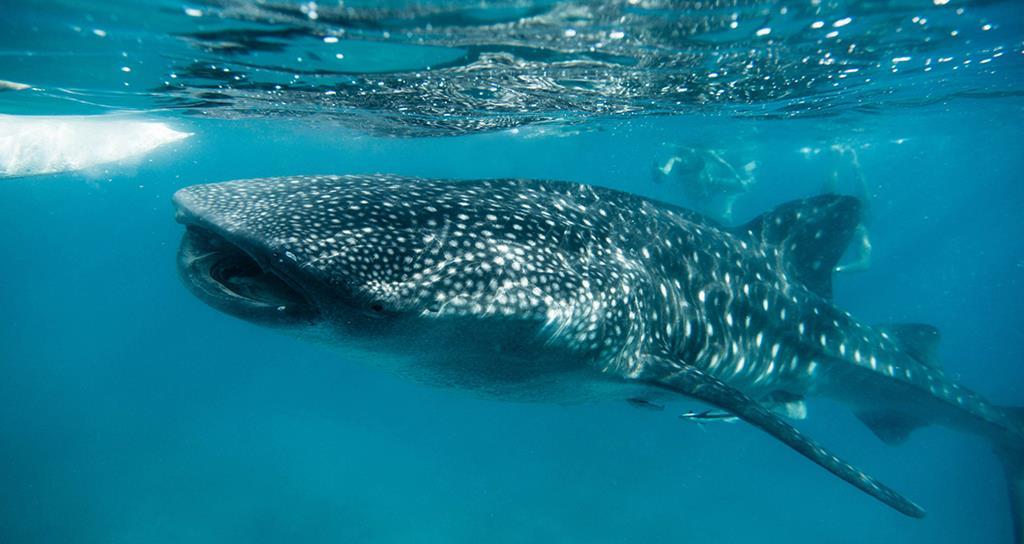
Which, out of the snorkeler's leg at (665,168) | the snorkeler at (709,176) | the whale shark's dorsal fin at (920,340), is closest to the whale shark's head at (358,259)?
the whale shark's dorsal fin at (920,340)

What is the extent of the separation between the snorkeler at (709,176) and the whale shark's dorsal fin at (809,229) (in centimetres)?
1597

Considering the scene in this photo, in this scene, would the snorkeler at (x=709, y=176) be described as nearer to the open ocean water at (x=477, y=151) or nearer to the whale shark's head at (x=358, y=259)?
the open ocean water at (x=477, y=151)

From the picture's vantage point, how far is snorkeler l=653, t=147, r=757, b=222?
23.0 meters

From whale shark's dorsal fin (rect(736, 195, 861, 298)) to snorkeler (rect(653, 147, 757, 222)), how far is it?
15972 millimetres

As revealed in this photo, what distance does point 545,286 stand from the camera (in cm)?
384

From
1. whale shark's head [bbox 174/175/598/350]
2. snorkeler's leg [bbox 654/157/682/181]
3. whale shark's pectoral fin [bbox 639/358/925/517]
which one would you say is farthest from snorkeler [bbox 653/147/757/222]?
whale shark's head [bbox 174/175/598/350]

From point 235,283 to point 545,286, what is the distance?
1943mm

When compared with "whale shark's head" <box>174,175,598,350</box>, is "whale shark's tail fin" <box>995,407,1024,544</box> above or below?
below

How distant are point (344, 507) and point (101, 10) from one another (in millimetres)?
18595

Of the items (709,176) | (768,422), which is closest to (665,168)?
(709,176)

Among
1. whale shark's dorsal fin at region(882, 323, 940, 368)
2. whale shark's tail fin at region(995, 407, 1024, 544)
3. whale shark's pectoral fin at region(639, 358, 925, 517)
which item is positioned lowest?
whale shark's tail fin at region(995, 407, 1024, 544)

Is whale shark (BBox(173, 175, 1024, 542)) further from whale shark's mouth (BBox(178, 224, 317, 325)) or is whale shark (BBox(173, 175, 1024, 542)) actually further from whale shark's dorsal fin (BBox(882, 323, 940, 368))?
whale shark's dorsal fin (BBox(882, 323, 940, 368))

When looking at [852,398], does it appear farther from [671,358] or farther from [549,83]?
[549,83]

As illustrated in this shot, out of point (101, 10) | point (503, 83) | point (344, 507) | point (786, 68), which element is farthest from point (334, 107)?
point (344, 507)
